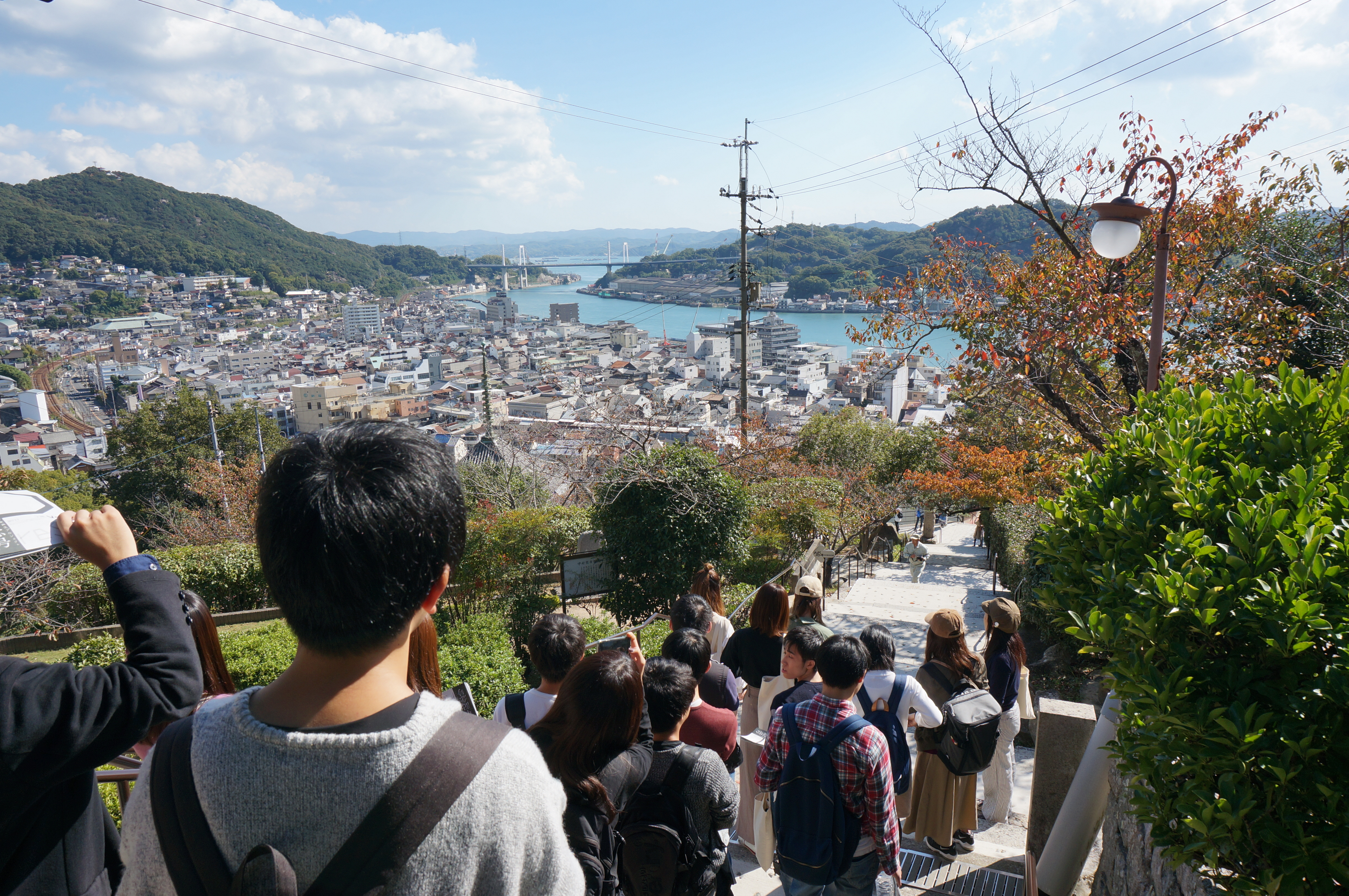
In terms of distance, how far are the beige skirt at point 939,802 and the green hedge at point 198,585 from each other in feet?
34.9

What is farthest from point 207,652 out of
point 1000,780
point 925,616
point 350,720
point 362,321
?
point 362,321

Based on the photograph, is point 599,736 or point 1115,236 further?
point 1115,236

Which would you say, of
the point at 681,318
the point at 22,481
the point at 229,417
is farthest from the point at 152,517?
the point at 681,318

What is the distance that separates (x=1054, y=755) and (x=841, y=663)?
1.55 m

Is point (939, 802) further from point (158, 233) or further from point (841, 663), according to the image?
point (158, 233)

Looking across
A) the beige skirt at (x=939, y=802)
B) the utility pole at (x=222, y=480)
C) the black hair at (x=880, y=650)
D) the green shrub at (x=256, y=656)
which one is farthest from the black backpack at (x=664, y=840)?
the utility pole at (x=222, y=480)

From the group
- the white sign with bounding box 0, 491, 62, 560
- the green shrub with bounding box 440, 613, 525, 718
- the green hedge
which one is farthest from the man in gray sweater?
the green hedge

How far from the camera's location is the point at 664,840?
7.51 ft

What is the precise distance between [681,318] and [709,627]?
136 meters

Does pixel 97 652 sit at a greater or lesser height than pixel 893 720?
lesser

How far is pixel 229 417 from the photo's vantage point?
34938mm

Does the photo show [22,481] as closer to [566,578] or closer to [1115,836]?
[566,578]

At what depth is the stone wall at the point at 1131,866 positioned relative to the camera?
2.08 m

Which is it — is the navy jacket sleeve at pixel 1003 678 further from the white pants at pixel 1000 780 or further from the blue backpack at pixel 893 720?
the blue backpack at pixel 893 720
